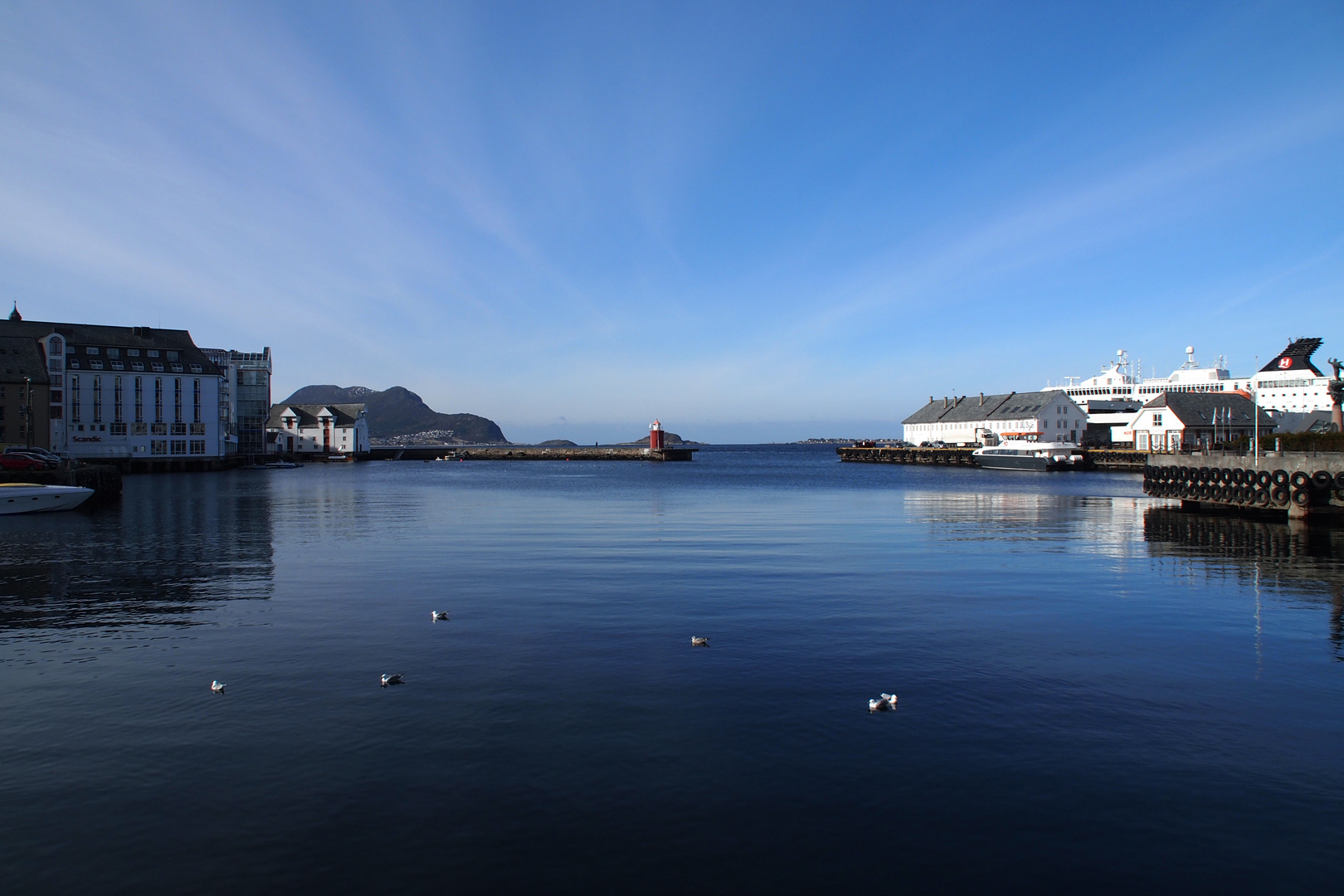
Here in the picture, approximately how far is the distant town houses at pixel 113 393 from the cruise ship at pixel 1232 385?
127 meters

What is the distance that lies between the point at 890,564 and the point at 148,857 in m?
21.9

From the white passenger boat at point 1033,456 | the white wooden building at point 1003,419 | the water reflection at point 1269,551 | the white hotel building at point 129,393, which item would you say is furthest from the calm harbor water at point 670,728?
the white wooden building at point 1003,419

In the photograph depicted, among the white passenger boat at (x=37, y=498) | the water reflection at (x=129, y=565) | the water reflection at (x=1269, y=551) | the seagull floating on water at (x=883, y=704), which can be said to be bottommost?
the water reflection at (x=1269, y=551)

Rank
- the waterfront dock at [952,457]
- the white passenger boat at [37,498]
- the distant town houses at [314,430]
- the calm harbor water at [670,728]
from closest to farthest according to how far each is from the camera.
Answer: the calm harbor water at [670,728]
the white passenger boat at [37,498]
the waterfront dock at [952,457]
the distant town houses at [314,430]

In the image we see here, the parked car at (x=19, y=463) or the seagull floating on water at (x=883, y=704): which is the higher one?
the parked car at (x=19, y=463)

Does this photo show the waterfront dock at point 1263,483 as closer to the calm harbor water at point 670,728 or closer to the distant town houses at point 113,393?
the calm harbor water at point 670,728

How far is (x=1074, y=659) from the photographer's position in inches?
571

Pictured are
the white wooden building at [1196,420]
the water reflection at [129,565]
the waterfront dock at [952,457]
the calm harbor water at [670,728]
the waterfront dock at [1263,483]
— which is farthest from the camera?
the waterfront dock at [952,457]

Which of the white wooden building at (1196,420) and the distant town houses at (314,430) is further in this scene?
the distant town houses at (314,430)

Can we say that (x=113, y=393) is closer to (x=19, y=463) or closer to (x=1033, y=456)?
(x=19, y=463)

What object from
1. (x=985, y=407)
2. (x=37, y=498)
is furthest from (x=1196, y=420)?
(x=37, y=498)

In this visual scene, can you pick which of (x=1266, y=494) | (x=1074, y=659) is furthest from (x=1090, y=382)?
(x=1074, y=659)

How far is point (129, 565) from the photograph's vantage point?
84.6ft

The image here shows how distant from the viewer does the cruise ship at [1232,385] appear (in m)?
107
